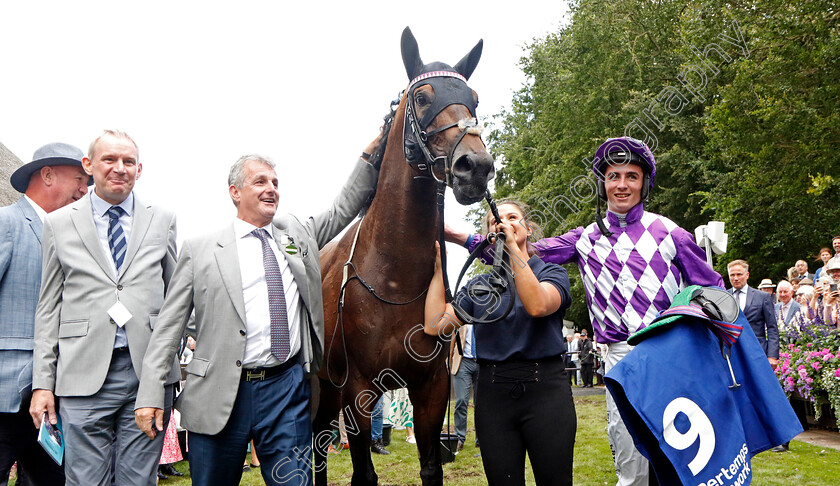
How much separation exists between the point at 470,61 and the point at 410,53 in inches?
15.8

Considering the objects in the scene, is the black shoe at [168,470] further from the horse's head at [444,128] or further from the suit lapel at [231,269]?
the horse's head at [444,128]

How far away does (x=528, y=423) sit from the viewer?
2.88m

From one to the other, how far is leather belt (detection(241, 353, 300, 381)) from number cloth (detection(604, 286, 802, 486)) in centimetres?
148

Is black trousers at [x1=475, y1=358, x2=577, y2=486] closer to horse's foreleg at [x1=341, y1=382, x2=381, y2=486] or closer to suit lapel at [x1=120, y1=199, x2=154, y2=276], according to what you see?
horse's foreleg at [x1=341, y1=382, x2=381, y2=486]

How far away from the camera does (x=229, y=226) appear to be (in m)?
3.06

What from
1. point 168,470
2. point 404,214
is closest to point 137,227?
point 404,214

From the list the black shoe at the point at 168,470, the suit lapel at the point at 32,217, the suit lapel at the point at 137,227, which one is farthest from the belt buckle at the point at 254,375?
the black shoe at the point at 168,470

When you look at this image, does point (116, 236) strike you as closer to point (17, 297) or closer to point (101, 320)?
point (101, 320)

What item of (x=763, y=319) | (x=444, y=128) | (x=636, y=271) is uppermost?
(x=444, y=128)

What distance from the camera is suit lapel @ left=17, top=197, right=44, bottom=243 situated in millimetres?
3361

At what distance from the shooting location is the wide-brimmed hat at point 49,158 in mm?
3445

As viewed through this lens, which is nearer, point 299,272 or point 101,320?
point 101,320

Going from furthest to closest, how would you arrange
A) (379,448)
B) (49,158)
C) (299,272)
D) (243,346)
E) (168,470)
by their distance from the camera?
(379,448) < (168,470) < (49,158) < (299,272) < (243,346)

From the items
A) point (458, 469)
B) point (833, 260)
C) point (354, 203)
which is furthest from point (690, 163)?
point (354, 203)
